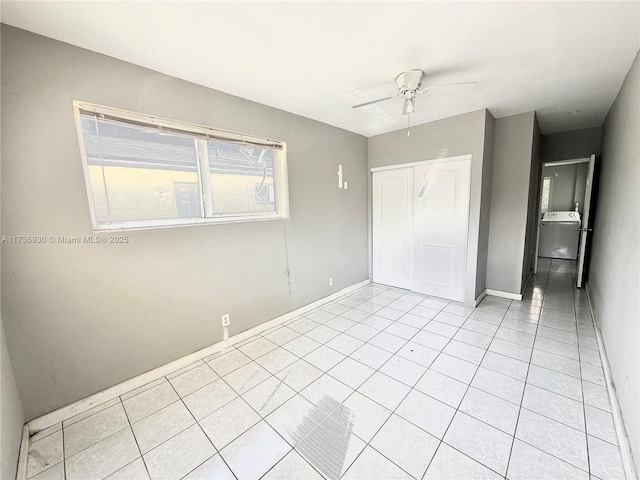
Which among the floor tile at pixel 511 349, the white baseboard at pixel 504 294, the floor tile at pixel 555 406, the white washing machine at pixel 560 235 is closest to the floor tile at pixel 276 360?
the floor tile at pixel 555 406

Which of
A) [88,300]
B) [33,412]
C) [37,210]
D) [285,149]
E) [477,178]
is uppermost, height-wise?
[285,149]

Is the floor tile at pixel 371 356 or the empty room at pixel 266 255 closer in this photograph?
the empty room at pixel 266 255

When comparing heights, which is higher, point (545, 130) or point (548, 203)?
point (545, 130)

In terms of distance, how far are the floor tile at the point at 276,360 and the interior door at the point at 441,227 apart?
2.36 m

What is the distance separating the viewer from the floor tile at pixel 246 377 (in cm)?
200

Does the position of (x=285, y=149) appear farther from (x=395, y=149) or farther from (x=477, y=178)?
(x=477, y=178)

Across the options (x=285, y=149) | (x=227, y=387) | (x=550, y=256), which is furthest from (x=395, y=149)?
(x=550, y=256)

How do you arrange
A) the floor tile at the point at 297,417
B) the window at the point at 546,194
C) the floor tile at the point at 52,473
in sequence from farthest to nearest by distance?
the window at the point at 546,194
the floor tile at the point at 297,417
the floor tile at the point at 52,473

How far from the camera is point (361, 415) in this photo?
66.7 inches

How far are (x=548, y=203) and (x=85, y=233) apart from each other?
8127 millimetres

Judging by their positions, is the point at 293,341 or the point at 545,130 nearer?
the point at 293,341

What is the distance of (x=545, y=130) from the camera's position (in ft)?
13.4

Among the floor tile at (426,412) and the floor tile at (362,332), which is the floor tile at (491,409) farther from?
the floor tile at (362,332)

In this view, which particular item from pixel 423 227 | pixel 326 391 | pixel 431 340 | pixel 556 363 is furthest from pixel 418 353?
pixel 423 227
